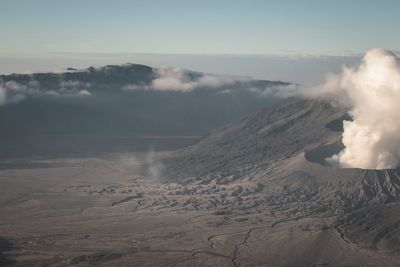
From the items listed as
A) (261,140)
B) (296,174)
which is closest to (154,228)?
(296,174)

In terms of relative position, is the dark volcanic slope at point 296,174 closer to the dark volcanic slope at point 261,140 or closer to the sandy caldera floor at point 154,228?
the dark volcanic slope at point 261,140

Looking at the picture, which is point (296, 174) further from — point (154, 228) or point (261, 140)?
point (261, 140)

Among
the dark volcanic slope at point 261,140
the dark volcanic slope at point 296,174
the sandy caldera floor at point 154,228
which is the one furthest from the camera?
the dark volcanic slope at point 261,140

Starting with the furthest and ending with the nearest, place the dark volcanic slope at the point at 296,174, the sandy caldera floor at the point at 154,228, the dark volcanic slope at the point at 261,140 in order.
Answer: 1. the dark volcanic slope at the point at 261,140
2. the dark volcanic slope at the point at 296,174
3. the sandy caldera floor at the point at 154,228

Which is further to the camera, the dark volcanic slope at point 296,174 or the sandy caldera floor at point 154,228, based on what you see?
the dark volcanic slope at point 296,174

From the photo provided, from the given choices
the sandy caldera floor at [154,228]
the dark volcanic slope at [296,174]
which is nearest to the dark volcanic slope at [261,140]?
the dark volcanic slope at [296,174]

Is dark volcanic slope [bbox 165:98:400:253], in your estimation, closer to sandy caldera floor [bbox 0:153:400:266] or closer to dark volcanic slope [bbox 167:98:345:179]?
dark volcanic slope [bbox 167:98:345:179]

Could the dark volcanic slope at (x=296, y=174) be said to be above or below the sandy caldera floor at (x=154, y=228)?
above

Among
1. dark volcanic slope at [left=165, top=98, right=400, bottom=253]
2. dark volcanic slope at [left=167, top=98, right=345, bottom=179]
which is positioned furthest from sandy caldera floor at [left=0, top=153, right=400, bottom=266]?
dark volcanic slope at [left=167, top=98, right=345, bottom=179]
